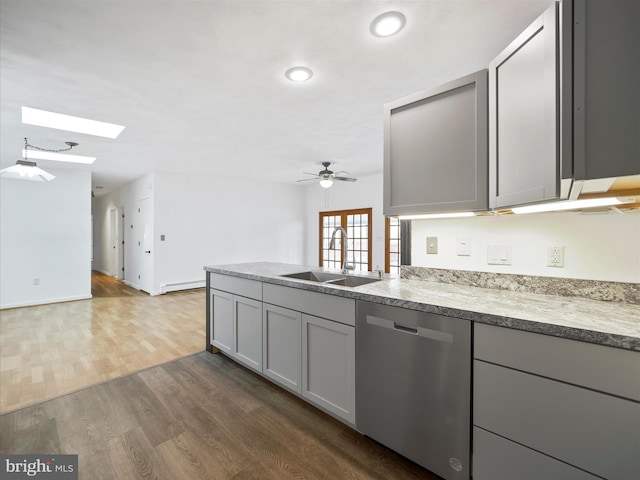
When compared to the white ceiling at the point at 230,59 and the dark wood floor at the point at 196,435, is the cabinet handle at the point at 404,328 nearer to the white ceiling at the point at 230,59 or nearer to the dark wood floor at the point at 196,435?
the dark wood floor at the point at 196,435

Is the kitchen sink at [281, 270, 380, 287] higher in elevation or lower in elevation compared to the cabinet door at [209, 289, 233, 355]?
higher

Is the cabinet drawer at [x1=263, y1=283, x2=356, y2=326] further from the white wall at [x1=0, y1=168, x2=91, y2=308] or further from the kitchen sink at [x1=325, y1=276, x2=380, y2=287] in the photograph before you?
the white wall at [x1=0, y1=168, x2=91, y2=308]

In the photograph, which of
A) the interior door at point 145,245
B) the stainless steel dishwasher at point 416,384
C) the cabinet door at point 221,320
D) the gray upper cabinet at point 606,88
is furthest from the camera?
the interior door at point 145,245

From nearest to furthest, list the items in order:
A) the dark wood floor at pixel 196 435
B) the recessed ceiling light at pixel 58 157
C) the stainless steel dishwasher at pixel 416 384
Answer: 1. the stainless steel dishwasher at pixel 416 384
2. the dark wood floor at pixel 196 435
3. the recessed ceiling light at pixel 58 157

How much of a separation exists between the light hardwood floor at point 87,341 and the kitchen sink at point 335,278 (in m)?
1.54

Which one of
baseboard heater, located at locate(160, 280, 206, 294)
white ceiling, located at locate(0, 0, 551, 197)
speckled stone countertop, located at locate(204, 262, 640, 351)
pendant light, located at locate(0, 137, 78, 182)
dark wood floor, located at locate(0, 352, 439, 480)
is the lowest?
dark wood floor, located at locate(0, 352, 439, 480)

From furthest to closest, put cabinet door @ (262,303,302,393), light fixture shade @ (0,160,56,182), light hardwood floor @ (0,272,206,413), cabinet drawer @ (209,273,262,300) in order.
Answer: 1. light fixture shade @ (0,160,56,182)
2. light hardwood floor @ (0,272,206,413)
3. cabinet drawer @ (209,273,262,300)
4. cabinet door @ (262,303,302,393)

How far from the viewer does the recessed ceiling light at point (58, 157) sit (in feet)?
14.5

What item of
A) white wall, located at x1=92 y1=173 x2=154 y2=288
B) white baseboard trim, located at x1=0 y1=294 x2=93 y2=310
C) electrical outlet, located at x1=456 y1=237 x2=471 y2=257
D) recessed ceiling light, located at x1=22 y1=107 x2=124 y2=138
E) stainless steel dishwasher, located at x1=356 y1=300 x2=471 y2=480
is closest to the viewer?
stainless steel dishwasher, located at x1=356 y1=300 x2=471 y2=480

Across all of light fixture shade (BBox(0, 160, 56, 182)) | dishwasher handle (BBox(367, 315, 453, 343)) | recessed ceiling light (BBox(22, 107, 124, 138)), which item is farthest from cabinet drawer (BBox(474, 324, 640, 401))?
light fixture shade (BBox(0, 160, 56, 182))

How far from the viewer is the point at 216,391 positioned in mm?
2340

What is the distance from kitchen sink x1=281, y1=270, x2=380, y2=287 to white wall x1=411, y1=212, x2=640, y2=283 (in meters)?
0.45

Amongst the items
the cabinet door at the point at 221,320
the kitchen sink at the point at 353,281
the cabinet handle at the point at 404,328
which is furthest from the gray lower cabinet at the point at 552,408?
the cabinet door at the point at 221,320

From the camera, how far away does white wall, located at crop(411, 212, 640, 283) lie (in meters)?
1.42
